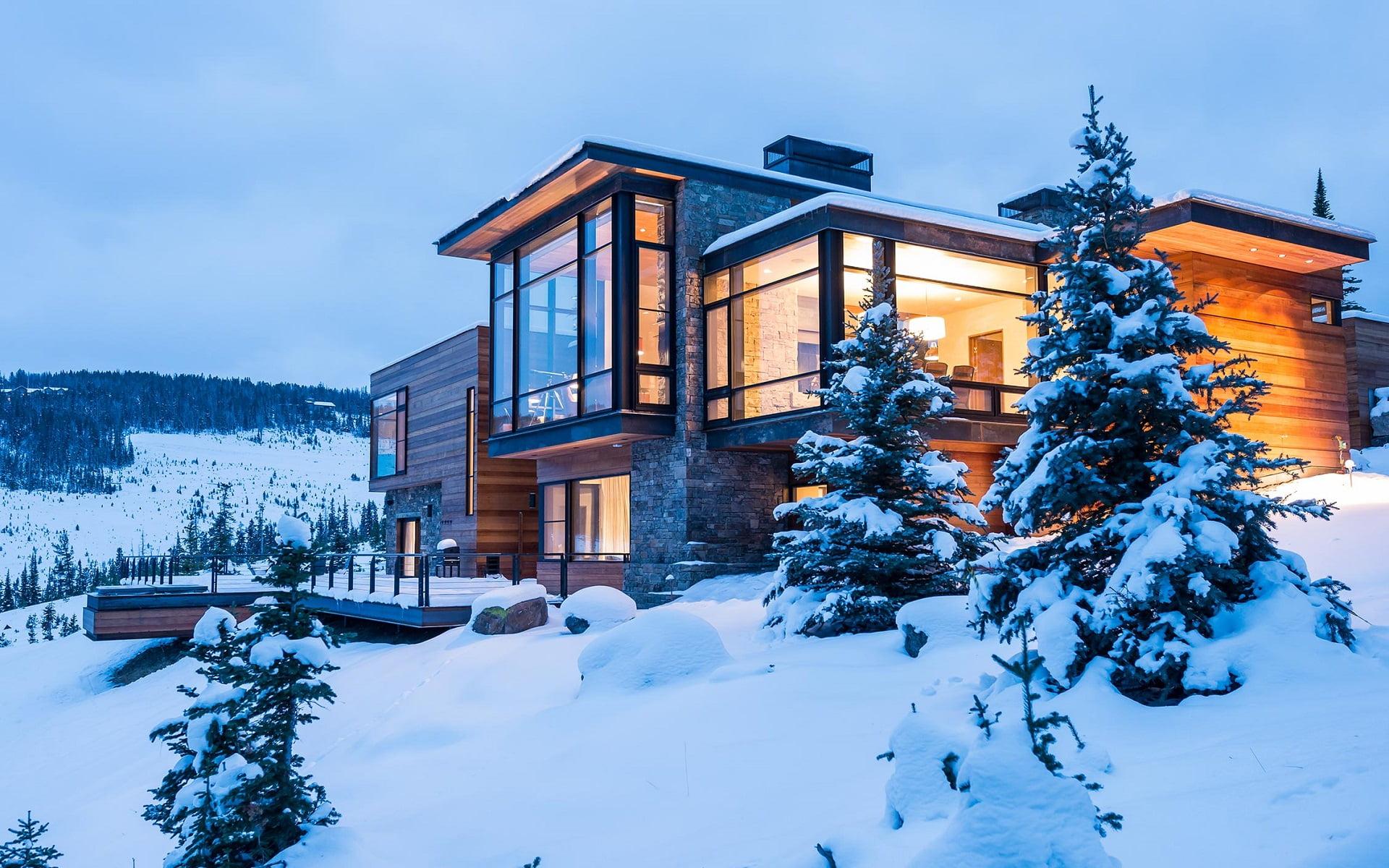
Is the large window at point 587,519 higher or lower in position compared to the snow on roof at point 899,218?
lower

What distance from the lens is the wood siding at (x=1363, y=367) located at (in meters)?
18.6

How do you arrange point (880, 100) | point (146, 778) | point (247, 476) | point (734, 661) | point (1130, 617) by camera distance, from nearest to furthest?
point (1130, 617)
point (734, 661)
point (146, 778)
point (247, 476)
point (880, 100)

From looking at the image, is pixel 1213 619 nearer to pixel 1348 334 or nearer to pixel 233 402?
pixel 1348 334

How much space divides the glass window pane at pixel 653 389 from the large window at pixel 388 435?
12.8m

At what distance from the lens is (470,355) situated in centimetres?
2344

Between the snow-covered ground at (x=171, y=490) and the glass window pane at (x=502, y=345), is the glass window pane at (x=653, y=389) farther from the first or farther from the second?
the snow-covered ground at (x=171, y=490)

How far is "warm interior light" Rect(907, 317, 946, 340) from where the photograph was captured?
14.7 metres

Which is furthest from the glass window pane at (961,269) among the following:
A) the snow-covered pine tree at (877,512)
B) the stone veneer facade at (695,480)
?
the snow-covered pine tree at (877,512)

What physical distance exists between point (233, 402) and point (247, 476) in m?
25.1

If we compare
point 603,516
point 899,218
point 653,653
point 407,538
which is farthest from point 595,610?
point 407,538

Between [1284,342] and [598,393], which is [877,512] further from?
[1284,342]

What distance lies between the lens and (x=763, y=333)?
15289 mm

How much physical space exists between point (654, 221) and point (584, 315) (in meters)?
1.91

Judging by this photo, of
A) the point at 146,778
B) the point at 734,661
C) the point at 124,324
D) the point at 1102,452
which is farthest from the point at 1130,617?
the point at 124,324
